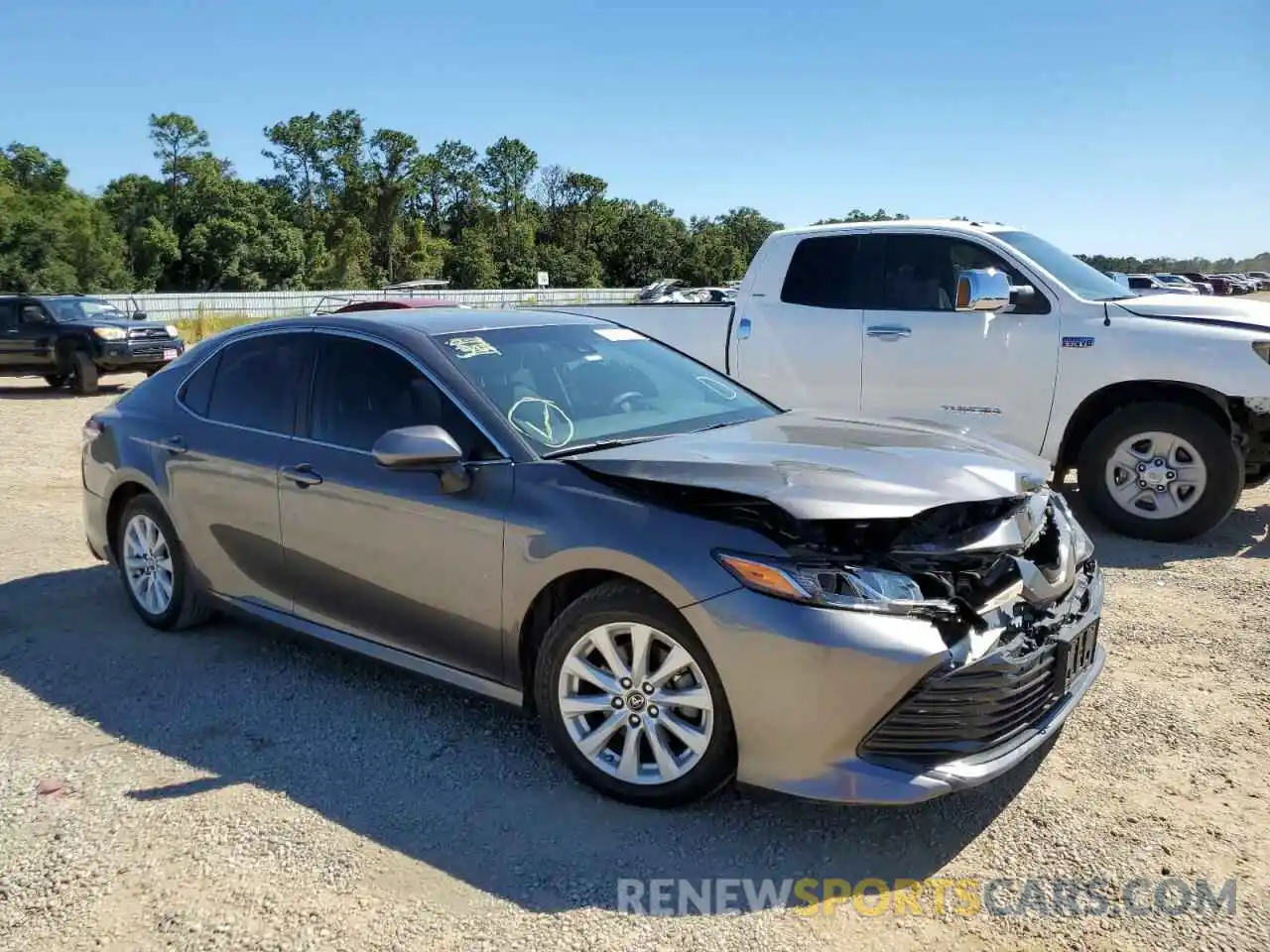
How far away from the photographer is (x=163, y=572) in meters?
5.00

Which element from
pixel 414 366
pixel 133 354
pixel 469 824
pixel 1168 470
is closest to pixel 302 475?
pixel 414 366

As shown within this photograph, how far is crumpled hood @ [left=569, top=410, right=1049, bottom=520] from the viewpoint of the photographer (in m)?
2.98

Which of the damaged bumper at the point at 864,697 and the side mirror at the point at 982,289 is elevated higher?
the side mirror at the point at 982,289

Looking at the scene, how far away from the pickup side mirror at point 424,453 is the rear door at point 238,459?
3.31ft

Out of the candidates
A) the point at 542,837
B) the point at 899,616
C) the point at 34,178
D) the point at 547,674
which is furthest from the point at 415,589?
the point at 34,178

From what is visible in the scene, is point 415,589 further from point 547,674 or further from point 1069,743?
point 1069,743

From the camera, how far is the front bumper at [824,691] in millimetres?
2779

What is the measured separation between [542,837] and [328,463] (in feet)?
5.94

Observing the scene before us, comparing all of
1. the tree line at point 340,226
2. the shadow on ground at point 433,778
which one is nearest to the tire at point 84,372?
the shadow on ground at point 433,778

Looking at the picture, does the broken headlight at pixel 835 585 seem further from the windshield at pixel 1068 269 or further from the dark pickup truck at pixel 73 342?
the dark pickup truck at pixel 73 342

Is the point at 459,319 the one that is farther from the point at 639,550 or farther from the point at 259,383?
the point at 639,550

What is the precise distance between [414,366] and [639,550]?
55.5 inches

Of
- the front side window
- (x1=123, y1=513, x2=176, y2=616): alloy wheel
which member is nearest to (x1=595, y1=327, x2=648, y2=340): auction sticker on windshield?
the front side window

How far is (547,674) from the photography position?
132 inches
